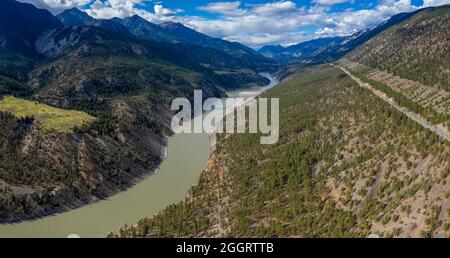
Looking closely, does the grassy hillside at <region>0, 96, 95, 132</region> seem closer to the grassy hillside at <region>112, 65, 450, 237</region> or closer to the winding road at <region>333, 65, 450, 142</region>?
the grassy hillside at <region>112, 65, 450, 237</region>

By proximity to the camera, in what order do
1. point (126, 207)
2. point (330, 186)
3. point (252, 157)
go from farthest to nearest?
point (252, 157)
point (126, 207)
point (330, 186)

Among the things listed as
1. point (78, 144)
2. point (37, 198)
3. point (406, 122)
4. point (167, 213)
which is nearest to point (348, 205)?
point (406, 122)

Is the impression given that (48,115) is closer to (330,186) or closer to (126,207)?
(126,207)

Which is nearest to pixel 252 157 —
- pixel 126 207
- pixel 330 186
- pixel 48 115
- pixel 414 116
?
pixel 330 186

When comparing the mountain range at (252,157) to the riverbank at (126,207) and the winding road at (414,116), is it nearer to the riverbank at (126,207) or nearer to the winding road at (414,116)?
the winding road at (414,116)

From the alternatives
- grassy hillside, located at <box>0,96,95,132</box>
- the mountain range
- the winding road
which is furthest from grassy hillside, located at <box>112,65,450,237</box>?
grassy hillside, located at <box>0,96,95,132</box>
